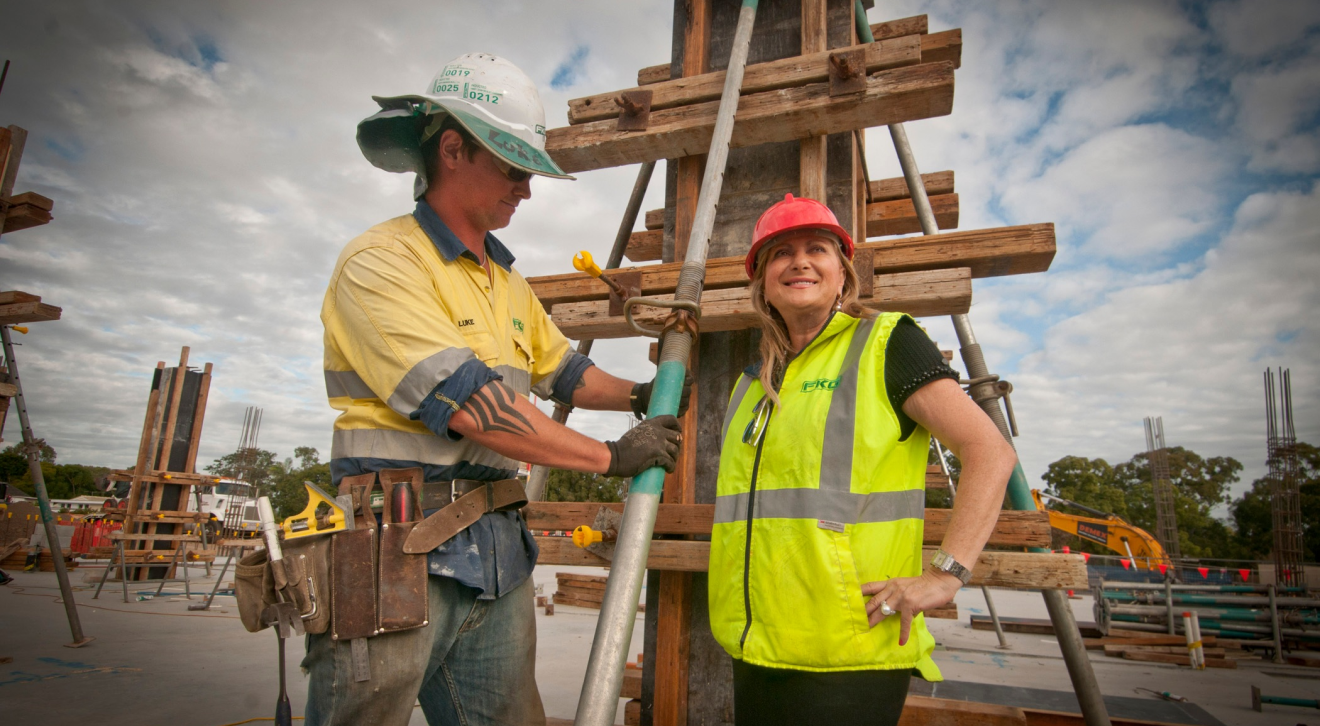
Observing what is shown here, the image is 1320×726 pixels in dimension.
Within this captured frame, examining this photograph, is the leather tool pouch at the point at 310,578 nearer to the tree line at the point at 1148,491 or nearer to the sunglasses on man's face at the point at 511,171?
the sunglasses on man's face at the point at 511,171

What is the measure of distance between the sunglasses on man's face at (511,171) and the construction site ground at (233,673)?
4.27m

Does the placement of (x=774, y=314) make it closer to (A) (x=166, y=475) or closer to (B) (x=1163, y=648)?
(B) (x=1163, y=648)

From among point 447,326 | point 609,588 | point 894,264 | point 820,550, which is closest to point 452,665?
point 609,588

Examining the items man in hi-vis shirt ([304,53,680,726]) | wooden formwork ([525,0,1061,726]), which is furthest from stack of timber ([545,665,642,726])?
man in hi-vis shirt ([304,53,680,726])

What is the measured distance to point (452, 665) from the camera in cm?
210

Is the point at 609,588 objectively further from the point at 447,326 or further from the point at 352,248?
the point at 352,248

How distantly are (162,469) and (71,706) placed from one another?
1163 cm

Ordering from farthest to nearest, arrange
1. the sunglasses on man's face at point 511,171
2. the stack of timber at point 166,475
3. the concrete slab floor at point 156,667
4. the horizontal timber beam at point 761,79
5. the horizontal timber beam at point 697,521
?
the stack of timber at point 166,475 → the concrete slab floor at point 156,667 → the horizontal timber beam at point 761,79 → the horizontal timber beam at point 697,521 → the sunglasses on man's face at point 511,171

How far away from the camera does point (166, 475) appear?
1391 centimetres

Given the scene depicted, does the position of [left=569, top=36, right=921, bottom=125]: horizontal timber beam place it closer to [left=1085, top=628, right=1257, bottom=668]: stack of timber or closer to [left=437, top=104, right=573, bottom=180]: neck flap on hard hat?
[left=437, top=104, right=573, bottom=180]: neck flap on hard hat

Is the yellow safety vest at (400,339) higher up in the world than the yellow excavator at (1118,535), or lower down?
higher up

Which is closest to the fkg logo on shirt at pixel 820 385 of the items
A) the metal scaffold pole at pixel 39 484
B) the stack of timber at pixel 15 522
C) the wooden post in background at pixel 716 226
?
the wooden post in background at pixel 716 226

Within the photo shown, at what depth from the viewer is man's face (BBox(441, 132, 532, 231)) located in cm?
222

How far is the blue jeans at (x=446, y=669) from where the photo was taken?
70.0 inches
